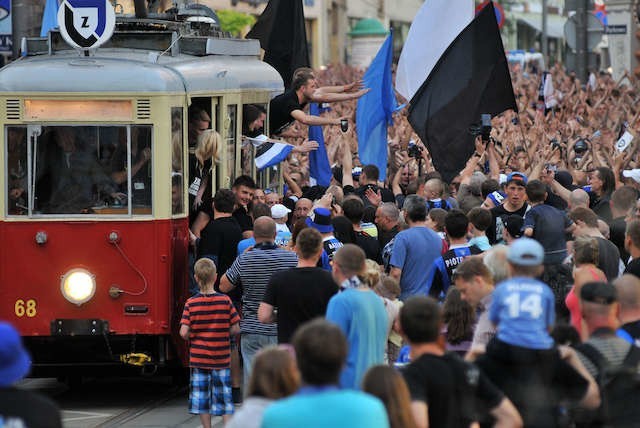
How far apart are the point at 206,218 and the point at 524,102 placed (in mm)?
16754

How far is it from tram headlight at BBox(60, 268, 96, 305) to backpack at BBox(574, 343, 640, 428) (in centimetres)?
506

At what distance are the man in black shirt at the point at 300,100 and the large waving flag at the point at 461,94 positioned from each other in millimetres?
786

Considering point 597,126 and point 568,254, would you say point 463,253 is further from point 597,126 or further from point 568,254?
point 597,126

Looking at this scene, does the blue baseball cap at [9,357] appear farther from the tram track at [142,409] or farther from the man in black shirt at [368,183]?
the man in black shirt at [368,183]

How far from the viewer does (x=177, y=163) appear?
1160 cm

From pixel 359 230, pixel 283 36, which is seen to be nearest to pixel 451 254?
pixel 359 230

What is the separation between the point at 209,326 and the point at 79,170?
1667mm

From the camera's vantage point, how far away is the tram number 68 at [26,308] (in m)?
11.3

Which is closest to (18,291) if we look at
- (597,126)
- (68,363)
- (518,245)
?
(68,363)

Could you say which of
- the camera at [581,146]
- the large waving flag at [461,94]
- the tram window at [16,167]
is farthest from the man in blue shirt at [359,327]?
the camera at [581,146]

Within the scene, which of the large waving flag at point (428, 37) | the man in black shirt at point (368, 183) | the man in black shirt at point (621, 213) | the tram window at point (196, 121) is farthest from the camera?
the large waving flag at point (428, 37)

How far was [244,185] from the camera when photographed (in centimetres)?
1248

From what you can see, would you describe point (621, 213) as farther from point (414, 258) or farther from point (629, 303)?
point (629, 303)

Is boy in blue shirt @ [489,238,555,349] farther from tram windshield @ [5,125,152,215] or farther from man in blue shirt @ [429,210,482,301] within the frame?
tram windshield @ [5,125,152,215]
